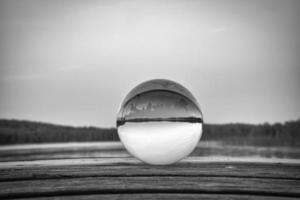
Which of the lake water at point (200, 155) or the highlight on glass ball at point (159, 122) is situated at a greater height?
the highlight on glass ball at point (159, 122)

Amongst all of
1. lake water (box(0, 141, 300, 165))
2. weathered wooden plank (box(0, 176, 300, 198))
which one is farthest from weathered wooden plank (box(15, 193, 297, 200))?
lake water (box(0, 141, 300, 165))

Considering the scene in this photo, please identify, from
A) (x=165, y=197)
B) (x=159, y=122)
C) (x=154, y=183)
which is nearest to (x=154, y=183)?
(x=154, y=183)

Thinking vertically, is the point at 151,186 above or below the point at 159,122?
below

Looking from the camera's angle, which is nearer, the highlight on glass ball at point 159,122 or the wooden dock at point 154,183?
the wooden dock at point 154,183

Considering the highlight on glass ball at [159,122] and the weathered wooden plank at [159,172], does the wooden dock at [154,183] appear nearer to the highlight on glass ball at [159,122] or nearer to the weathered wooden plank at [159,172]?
the weathered wooden plank at [159,172]

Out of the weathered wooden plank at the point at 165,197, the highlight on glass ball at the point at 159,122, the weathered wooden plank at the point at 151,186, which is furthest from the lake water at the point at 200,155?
the weathered wooden plank at the point at 165,197

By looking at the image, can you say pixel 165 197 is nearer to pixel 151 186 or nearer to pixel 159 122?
pixel 151 186

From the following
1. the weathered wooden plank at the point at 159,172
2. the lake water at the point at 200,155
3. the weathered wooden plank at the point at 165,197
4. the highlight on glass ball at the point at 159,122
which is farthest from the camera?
the lake water at the point at 200,155
